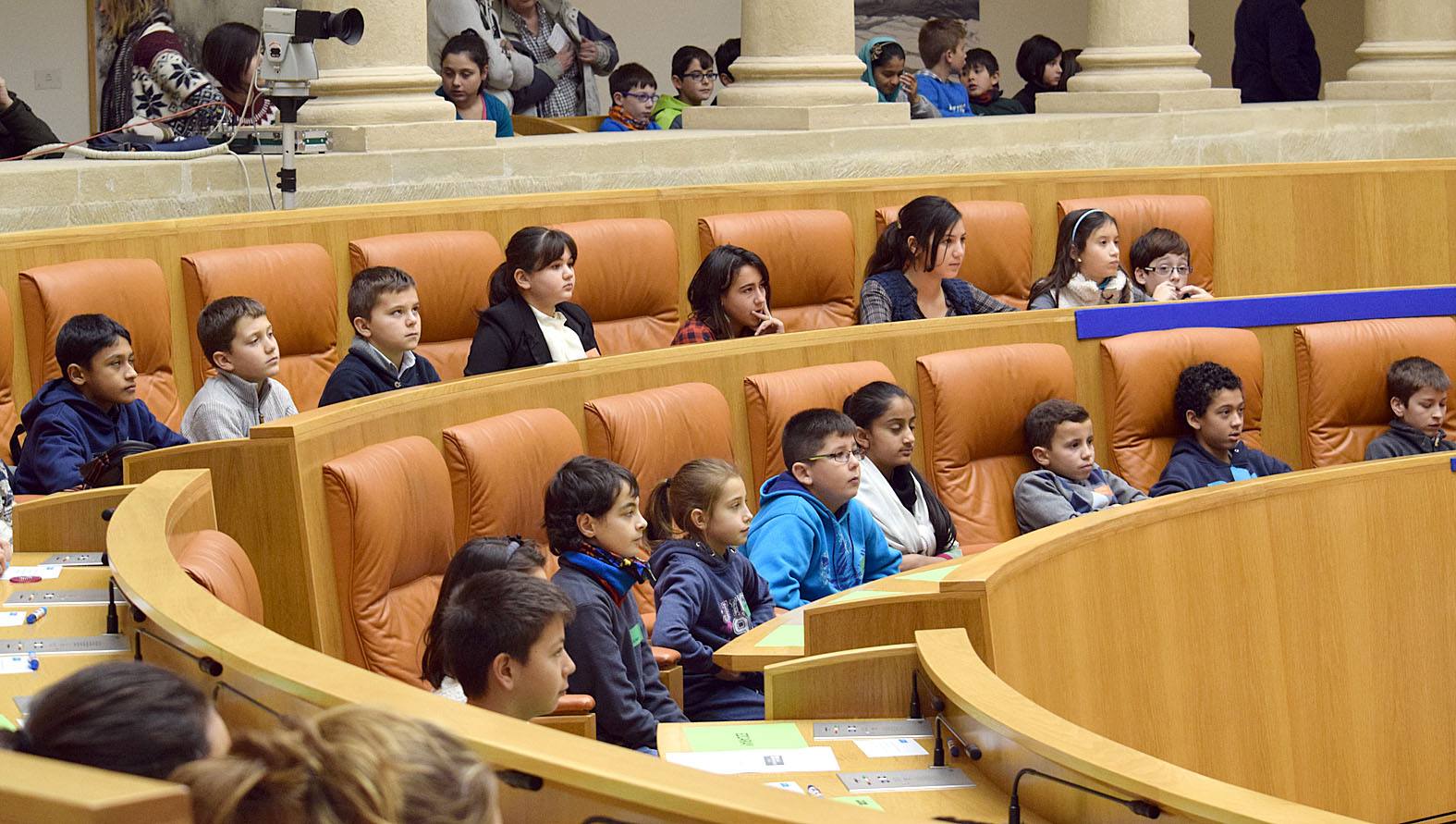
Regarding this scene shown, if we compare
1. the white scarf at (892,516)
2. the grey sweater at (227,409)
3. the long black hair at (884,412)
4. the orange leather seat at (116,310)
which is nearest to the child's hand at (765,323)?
the long black hair at (884,412)

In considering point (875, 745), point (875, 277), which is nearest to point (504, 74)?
point (875, 277)

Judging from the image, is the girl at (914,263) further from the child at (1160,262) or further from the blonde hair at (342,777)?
the blonde hair at (342,777)

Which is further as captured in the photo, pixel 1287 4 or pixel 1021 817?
pixel 1287 4

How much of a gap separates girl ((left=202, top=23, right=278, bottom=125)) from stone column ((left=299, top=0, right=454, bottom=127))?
25 cm

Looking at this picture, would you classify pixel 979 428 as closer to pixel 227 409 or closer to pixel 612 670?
pixel 227 409

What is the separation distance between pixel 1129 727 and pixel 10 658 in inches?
77.5

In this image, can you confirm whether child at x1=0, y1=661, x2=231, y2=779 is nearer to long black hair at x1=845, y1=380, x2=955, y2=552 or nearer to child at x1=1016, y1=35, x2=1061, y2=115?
long black hair at x1=845, y1=380, x2=955, y2=552

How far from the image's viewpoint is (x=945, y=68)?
8703mm

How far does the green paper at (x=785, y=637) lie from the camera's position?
10.1ft

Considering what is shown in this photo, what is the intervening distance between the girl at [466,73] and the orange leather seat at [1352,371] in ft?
9.42

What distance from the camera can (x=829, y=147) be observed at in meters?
6.69

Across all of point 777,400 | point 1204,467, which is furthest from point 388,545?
point 1204,467

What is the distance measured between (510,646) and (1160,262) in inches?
161

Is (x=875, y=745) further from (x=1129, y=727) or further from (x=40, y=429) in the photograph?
(x=40, y=429)
